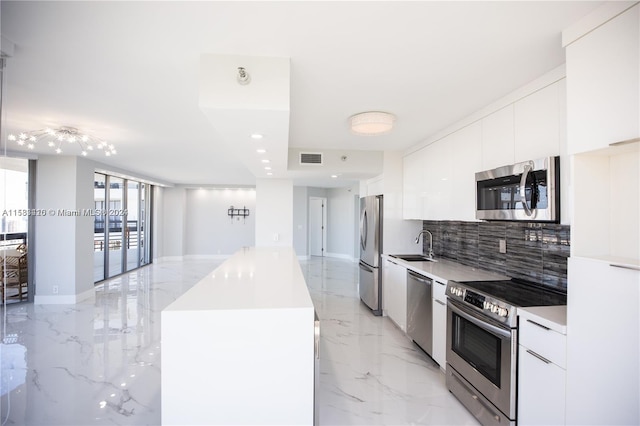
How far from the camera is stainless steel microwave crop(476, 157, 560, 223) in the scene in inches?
72.9

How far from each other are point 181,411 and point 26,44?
214 cm

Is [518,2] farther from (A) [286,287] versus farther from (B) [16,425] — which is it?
(B) [16,425]

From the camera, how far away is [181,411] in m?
1.29

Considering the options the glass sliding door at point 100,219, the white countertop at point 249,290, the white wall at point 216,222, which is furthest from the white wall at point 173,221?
the white countertop at point 249,290

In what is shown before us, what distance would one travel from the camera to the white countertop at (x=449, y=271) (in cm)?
266

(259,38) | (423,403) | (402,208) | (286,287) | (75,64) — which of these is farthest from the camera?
(402,208)

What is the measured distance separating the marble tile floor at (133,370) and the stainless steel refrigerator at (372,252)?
0.29 metres

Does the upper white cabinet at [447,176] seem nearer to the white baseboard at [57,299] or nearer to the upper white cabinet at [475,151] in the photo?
the upper white cabinet at [475,151]

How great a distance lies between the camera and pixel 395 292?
385 centimetres

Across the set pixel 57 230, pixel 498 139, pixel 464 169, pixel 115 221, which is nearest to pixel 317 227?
pixel 115 221

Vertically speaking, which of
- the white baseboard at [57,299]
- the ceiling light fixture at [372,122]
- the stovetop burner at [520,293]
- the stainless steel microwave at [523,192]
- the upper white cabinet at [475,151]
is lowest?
the white baseboard at [57,299]

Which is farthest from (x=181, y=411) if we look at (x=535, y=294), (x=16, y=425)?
(x=535, y=294)

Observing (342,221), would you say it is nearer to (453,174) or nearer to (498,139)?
(453,174)

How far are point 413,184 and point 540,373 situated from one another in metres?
2.60
